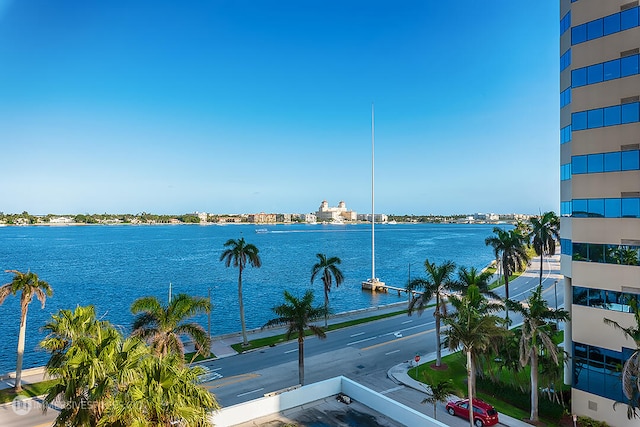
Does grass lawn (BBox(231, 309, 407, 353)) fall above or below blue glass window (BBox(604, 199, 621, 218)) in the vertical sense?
below

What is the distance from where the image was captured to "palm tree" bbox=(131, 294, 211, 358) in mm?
21047

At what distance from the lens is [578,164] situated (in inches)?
992

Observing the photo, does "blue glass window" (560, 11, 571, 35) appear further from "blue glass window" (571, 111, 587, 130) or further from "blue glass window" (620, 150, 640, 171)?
"blue glass window" (620, 150, 640, 171)

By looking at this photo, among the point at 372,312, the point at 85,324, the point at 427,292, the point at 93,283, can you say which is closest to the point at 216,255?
the point at 93,283

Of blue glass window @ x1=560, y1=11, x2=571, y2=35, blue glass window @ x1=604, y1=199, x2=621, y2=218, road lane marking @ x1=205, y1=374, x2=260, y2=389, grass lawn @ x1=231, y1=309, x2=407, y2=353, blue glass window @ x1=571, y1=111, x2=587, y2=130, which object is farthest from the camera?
grass lawn @ x1=231, y1=309, x2=407, y2=353

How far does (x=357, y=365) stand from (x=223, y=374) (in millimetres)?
11020

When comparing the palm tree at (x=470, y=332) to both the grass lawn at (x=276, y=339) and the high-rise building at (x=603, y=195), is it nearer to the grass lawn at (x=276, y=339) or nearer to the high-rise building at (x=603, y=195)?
the high-rise building at (x=603, y=195)

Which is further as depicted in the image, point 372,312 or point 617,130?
point 372,312

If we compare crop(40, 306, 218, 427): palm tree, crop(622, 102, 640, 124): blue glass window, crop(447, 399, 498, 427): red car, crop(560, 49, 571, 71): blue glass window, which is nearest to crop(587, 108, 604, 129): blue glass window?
crop(622, 102, 640, 124): blue glass window

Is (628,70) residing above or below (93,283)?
above

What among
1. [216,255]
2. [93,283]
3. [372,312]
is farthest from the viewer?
[216,255]

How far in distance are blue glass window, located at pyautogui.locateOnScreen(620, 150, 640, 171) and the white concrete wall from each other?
17942 mm

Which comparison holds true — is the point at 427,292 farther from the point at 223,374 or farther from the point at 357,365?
the point at 223,374

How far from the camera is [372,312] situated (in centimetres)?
5481
